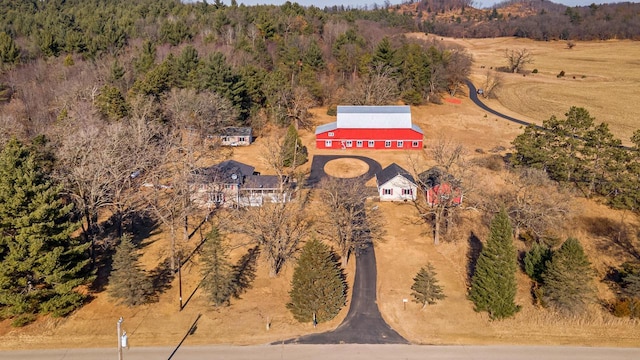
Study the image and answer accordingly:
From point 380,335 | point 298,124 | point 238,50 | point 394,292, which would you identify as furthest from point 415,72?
point 380,335

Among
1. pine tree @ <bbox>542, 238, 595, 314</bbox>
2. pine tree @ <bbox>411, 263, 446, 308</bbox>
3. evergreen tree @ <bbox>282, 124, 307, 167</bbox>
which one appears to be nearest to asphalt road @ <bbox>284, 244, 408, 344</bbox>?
pine tree @ <bbox>411, 263, 446, 308</bbox>

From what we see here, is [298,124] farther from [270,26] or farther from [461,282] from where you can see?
[461,282]

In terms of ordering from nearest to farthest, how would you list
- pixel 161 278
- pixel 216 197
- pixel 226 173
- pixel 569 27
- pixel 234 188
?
pixel 161 278, pixel 216 197, pixel 234 188, pixel 226 173, pixel 569 27

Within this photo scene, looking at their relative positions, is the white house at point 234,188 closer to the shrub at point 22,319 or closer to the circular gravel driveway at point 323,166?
the circular gravel driveway at point 323,166

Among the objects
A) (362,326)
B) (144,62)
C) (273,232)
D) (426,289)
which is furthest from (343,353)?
(144,62)

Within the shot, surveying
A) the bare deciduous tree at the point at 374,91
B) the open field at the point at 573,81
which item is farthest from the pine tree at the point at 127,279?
the open field at the point at 573,81

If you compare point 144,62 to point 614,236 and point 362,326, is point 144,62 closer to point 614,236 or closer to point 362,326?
point 362,326
